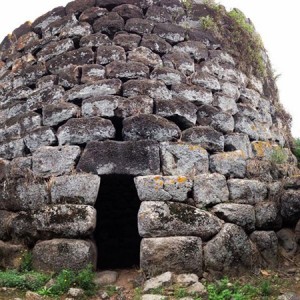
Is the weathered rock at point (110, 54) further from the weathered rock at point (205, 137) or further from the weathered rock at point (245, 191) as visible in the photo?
the weathered rock at point (245, 191)

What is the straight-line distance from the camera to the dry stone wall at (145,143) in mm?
4887

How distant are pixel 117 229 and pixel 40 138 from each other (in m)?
2.27

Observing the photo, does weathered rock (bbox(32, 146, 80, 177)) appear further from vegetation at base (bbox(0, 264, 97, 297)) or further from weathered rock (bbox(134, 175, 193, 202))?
vegetation at base (bbox(0, 264, 97, 297))

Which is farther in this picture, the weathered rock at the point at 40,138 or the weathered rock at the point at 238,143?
the weathered rock at the point at 238,143

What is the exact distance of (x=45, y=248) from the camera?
15.8 ft

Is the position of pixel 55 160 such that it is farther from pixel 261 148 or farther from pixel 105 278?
pixel 261 148

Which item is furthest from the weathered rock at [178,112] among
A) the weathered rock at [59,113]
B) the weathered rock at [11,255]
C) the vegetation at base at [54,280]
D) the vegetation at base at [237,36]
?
the weathered rock at [11,255]

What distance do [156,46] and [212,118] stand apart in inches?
53.3

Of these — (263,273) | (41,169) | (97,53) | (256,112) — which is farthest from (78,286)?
(256,112)

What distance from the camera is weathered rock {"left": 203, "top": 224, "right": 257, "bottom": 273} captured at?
15.6 ft

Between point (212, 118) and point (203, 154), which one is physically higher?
point (212, 118)

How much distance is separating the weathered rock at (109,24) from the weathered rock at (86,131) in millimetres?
1663

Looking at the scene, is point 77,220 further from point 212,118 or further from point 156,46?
point 156,46

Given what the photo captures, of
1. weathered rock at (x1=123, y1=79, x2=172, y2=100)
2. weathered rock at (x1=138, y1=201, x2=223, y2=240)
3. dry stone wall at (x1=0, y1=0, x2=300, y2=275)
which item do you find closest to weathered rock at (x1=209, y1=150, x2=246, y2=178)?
dry stone wall at (x1=0, y1=0, x2=300, y2=275)
